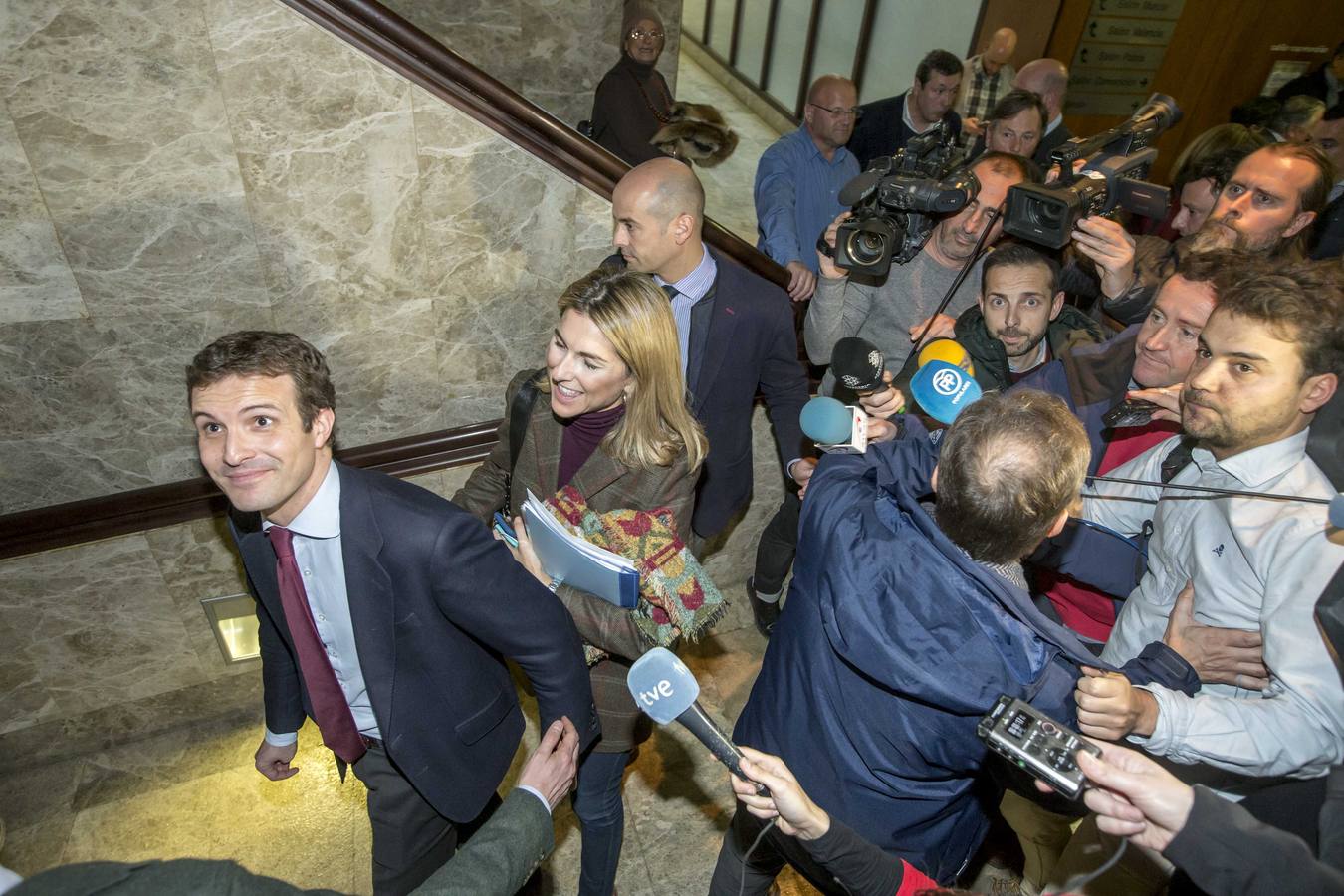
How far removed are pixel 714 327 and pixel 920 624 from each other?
146cm

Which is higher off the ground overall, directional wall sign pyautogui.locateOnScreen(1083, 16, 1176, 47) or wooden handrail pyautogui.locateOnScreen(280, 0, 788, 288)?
directional wall sign pyautogui.locateOnScreen(1083, 16, 1176, 47)

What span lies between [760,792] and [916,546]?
572mm

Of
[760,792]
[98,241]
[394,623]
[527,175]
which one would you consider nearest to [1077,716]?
[760,792]

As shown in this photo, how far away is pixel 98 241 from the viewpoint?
2.37 meters

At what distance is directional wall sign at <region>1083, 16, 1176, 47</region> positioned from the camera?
699 cm

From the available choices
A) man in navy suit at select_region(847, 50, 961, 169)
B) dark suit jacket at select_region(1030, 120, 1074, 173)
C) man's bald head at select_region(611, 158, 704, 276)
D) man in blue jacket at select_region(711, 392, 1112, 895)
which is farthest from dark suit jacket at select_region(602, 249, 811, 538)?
dark suit jacket at select_region(1030, 120, 1074, 173)

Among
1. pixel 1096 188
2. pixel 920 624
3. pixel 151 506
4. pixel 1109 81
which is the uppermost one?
pixel 1109 81

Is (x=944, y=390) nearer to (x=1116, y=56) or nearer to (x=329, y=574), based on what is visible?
(x=329, y=574)

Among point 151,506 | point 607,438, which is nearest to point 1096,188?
point 607,438

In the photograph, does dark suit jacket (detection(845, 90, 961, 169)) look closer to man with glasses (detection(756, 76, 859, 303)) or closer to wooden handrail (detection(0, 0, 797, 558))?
man with glasses (detection(756, 76, 859, 303))

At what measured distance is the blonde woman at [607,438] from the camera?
7.23 ft

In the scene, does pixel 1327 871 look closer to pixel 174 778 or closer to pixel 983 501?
pixel 983 501

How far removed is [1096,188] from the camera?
9.27 feet

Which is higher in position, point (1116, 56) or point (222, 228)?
point (1116, 56)
